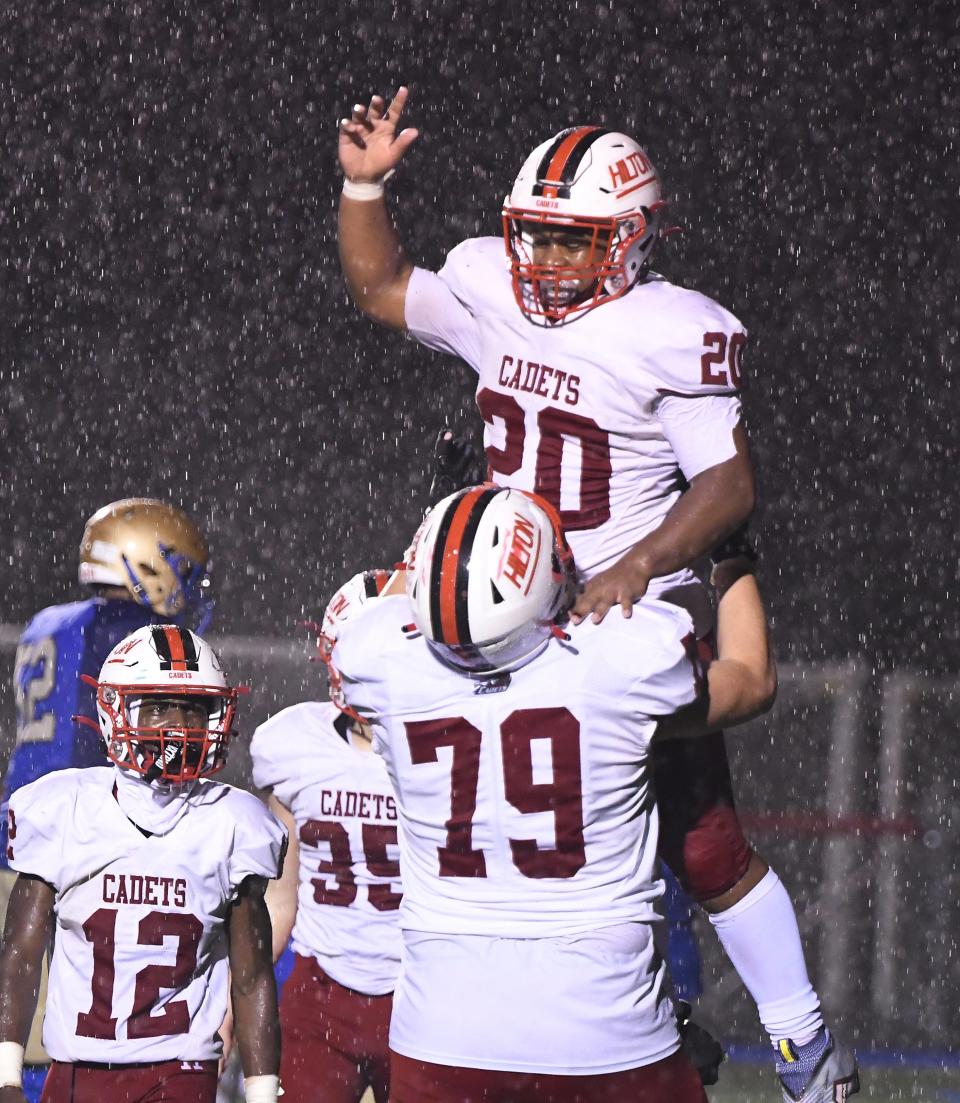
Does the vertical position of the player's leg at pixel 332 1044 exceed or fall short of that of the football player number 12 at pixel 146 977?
it falls short

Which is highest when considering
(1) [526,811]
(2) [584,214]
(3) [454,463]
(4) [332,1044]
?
(2) [584,214]

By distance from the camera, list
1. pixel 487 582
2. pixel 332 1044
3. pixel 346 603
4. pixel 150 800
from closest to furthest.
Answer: pixel 487 582 → pixel 150 800 → pixel 332 1044 → pixel 346 603

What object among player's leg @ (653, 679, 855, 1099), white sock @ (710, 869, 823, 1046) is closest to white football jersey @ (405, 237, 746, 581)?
player's leg @ (653, 679, 855, 1099)

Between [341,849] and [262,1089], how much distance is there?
0.94 m

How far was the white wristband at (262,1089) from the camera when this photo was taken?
3.38 m

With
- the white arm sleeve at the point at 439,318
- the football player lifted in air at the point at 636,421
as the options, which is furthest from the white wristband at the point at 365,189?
the football player lifted in air at the point at 636,421

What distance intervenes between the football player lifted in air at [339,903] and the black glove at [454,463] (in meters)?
0.55

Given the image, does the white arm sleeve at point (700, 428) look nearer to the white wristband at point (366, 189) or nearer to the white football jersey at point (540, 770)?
the white football jersey at point (540, 770)

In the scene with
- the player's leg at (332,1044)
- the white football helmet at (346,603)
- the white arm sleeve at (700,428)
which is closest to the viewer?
the white arm sleeve at (700,428)

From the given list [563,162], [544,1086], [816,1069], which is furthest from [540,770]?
[563,162]

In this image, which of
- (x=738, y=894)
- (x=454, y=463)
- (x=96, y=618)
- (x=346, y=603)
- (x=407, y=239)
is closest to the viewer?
(x=738, y=894)

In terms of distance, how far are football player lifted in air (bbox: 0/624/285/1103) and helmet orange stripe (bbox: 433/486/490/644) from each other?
98 centimetres

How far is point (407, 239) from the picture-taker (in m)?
10.9

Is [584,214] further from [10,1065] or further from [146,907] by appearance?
[10,1065]
